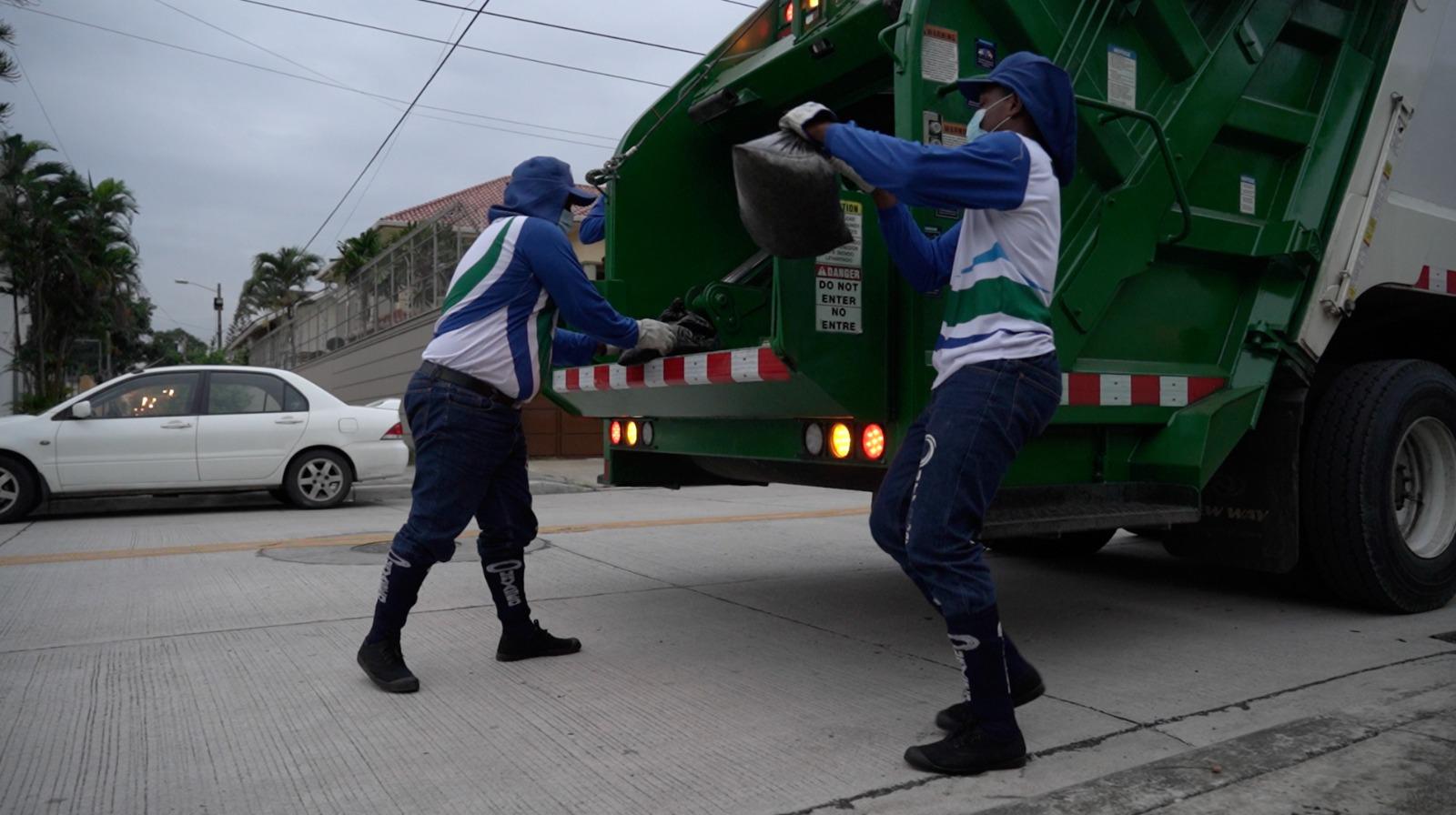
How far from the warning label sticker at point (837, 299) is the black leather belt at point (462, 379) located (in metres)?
1.20

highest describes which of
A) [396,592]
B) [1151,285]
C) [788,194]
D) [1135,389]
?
[788,194]

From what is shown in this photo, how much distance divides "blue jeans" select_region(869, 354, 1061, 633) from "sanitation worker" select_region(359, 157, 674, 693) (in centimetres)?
147

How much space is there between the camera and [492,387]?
3857 mm

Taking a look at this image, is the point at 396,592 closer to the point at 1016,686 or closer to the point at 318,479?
the point at 1016,686

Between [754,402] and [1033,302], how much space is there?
1242 mm

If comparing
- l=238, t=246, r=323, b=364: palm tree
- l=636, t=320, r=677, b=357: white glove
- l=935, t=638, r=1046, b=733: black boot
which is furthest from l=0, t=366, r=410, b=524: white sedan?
l=238, t=246, r=323, b=364: palm tree

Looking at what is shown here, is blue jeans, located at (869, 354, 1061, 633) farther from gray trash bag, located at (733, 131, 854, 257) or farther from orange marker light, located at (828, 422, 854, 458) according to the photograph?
orange marker light, located at (828, 422, 854, 458)

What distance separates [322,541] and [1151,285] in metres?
5.86

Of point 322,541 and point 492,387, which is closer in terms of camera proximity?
point 492,387

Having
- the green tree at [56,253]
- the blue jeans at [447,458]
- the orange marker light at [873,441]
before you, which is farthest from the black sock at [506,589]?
the green tree at [56,253]

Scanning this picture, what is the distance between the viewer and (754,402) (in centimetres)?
395

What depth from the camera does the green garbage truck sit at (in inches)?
141

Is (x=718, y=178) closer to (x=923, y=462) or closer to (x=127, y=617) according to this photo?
(x=923, y=462)

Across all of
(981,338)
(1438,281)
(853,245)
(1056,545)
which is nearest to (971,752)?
(981,338)
